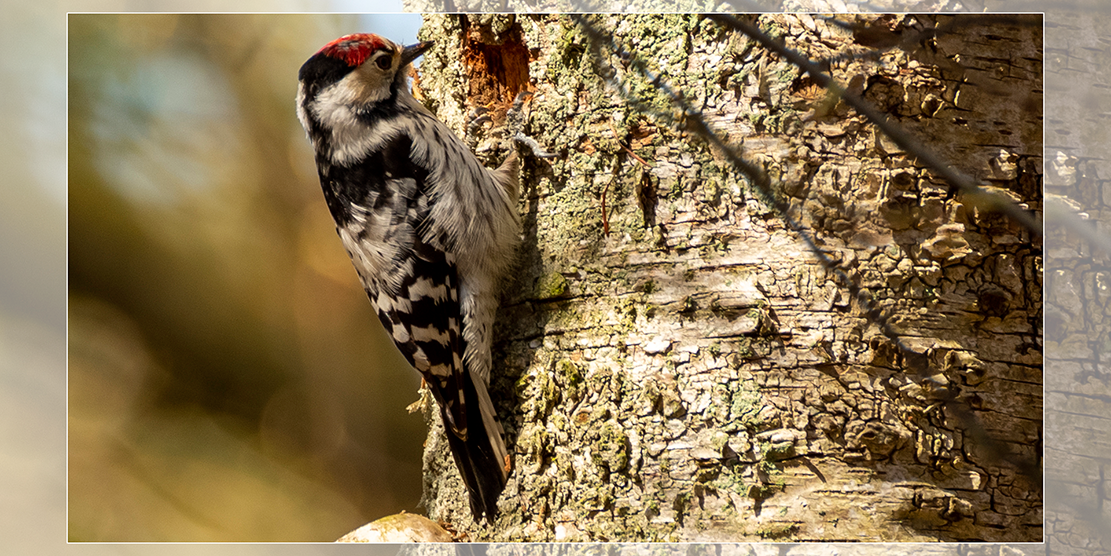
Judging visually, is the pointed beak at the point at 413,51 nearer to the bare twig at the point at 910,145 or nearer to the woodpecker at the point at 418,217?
the woodpecker at the point at 418,217

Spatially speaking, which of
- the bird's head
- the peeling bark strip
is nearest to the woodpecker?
the bird's head

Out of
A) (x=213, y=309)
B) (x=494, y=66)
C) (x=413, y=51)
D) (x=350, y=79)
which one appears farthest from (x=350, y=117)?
(x=213, y=309)

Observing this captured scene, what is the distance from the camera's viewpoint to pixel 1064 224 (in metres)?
1.23

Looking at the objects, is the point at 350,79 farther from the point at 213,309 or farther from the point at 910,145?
the point at 910,145

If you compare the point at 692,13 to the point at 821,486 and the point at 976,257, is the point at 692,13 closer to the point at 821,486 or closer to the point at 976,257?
the point at 976,257

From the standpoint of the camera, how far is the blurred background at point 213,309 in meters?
1.72

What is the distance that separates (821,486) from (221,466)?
1.73 metres

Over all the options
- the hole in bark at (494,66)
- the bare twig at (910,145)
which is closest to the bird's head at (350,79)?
the hole in bark at (494,66)

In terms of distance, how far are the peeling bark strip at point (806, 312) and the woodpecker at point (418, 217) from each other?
274 millimetres

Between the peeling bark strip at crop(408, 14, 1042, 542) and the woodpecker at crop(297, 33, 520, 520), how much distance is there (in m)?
0.27

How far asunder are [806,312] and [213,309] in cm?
193

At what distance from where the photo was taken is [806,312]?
3.74 ft

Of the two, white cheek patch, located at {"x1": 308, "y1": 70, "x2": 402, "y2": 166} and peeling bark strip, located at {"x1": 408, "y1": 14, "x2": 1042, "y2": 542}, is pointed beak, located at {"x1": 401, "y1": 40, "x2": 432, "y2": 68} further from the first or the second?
peeling bark strip, located at {"x1": 408, "y1": 14, "x2": 1042, "y2": 542}

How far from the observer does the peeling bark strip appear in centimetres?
112
